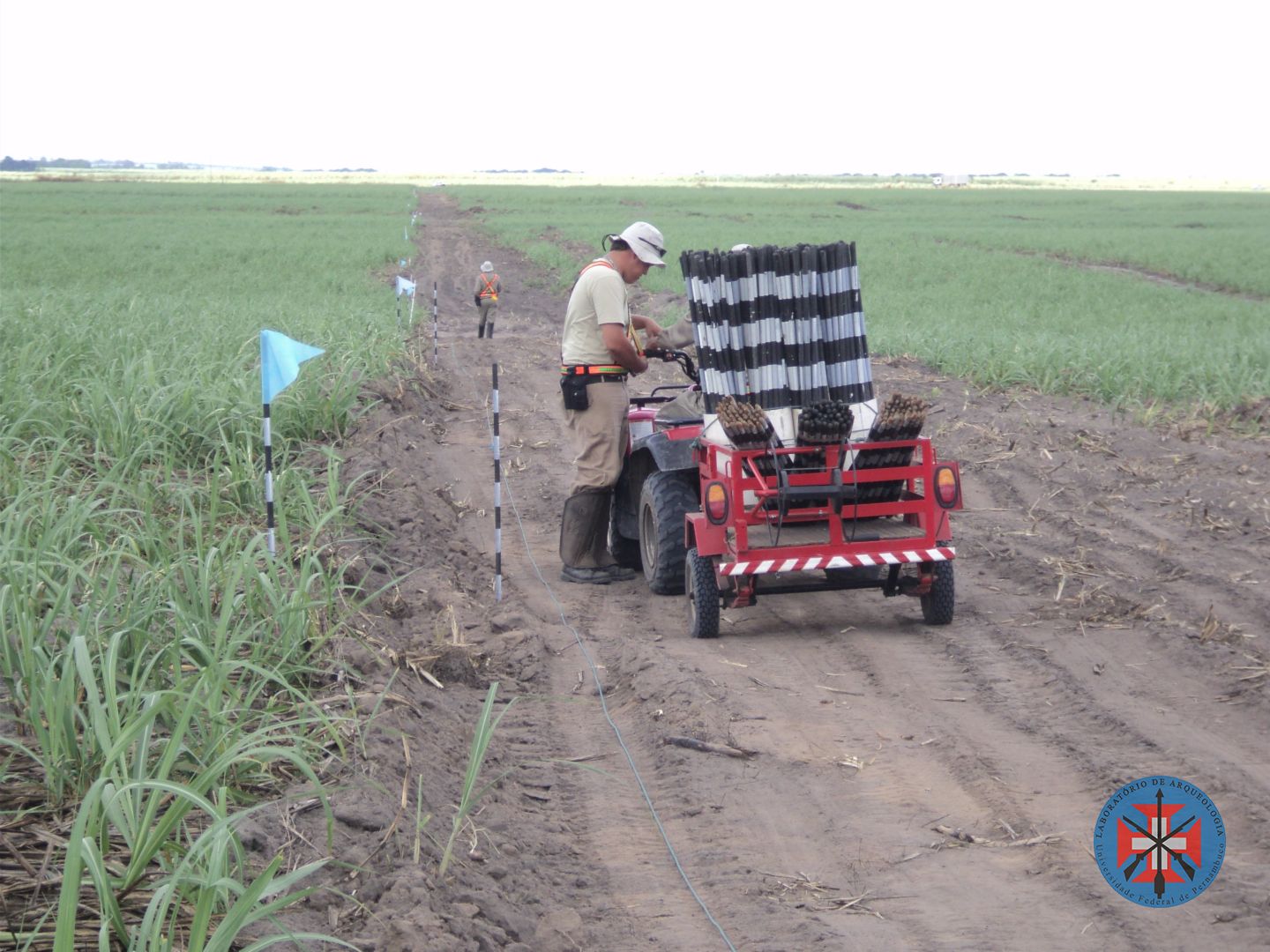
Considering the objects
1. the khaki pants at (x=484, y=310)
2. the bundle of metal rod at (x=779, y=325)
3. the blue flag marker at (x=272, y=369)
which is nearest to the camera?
the blue flag marker at (x=272, y=369)

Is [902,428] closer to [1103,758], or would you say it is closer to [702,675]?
[702,675]

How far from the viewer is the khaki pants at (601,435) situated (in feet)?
24.5

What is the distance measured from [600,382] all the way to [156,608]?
3545 millimetres

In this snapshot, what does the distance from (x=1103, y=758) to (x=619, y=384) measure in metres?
3.78

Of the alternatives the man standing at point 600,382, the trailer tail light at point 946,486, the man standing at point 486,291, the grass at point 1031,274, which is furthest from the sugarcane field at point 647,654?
the man standing at point 486,291

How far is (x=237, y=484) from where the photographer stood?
21.9 feet

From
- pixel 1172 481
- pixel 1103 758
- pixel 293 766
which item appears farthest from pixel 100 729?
pixel 1172 481

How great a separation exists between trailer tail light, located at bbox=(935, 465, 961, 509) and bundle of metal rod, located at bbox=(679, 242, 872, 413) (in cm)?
62

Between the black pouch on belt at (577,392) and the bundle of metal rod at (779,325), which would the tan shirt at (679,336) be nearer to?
the bundle of metal rod at (779,325)

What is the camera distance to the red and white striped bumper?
6195 mm

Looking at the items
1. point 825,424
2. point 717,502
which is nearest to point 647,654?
point 717,502

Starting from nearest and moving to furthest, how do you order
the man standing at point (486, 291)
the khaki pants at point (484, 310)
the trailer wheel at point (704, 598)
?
the trailer wheel at point (704, 598)
the man standing at point (486, 291)
the khaki pants at point (484, 310)

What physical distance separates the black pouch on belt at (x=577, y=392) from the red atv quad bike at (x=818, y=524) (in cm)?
94

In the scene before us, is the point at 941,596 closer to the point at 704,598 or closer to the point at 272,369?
the point at 704,598
